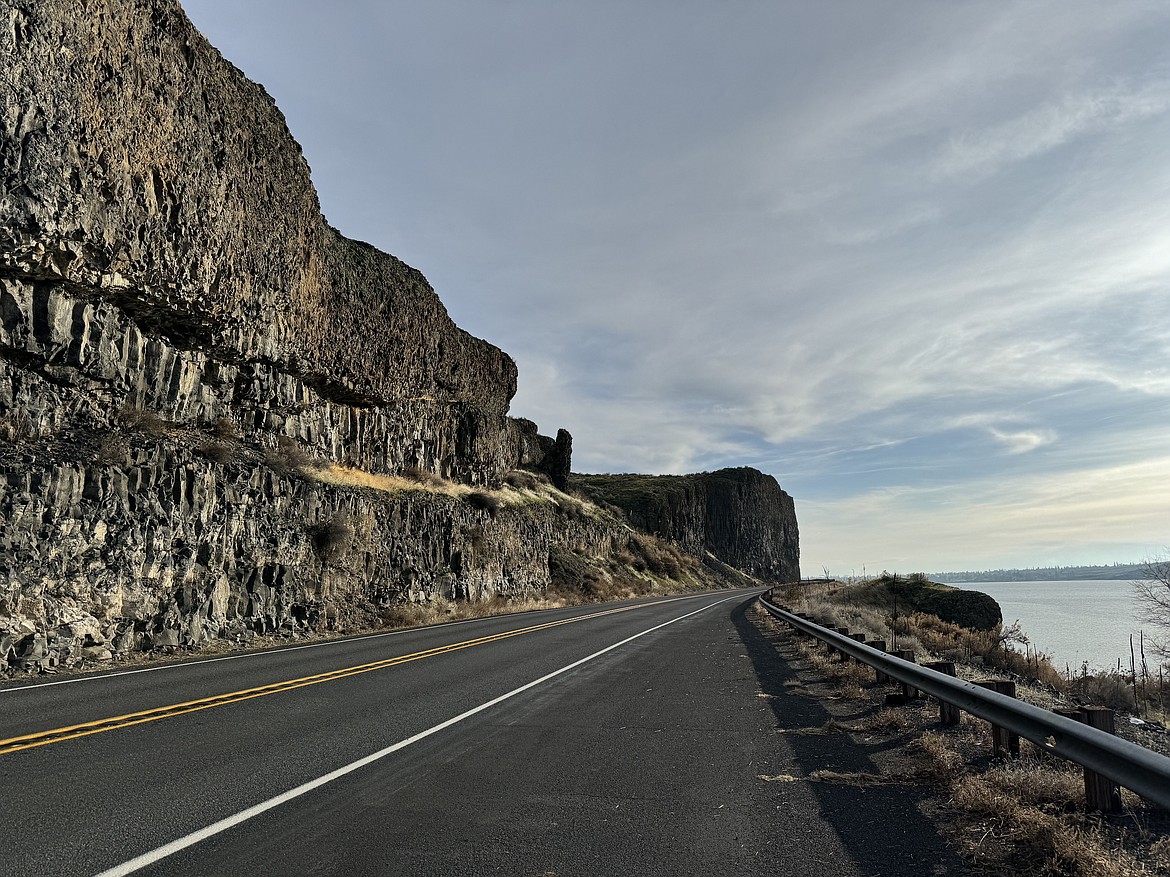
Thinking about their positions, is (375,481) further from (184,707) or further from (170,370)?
(184,707)

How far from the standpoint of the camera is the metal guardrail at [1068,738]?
353 centimetres

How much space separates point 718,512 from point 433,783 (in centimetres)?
12673

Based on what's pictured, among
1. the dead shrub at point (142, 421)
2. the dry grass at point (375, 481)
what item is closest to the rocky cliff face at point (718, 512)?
the dry grass at point (375, 481)

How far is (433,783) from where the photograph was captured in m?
5.56

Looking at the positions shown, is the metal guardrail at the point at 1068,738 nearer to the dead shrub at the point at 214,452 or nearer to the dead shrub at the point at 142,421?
the dead shrub at the point at 214,452

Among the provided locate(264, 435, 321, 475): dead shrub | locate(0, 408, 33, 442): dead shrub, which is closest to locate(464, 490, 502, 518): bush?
locate(264, 435, 321, 475): dead shrub

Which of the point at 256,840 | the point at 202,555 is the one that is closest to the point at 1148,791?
the point at 256,840

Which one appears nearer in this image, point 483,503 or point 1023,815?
point 1023,815

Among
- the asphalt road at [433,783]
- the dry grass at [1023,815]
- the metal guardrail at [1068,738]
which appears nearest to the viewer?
the metal guardrail at [1068,738]

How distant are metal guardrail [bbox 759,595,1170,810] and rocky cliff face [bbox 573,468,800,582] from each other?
8983cm

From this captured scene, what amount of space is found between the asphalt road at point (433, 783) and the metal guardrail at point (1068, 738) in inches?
39.5

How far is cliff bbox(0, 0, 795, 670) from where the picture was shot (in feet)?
50.7

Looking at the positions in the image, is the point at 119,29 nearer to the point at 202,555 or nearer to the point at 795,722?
the point at 202,555

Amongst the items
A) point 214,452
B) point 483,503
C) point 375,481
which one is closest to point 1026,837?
point 214,452
